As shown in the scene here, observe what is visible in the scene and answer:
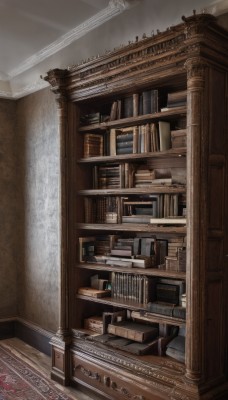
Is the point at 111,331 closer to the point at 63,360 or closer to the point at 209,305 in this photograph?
the point at 63,360

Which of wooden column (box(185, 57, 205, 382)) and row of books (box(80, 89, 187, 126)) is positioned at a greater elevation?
row of books (box(80, 89, 187, 126))

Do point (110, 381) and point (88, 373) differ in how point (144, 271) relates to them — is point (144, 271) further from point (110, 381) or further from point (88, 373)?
point (88, 373)

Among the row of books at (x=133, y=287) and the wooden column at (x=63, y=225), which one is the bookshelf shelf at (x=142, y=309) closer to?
the row of books at (x=133, y=287)

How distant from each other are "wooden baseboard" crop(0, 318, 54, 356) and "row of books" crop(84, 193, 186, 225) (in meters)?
1.59

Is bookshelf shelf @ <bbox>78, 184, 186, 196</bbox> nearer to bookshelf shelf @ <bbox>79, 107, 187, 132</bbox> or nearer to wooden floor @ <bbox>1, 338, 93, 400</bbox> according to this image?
bookshelf shelf @ <bbox>79, 107, 187, 132</bbox>

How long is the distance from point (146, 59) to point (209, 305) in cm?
176

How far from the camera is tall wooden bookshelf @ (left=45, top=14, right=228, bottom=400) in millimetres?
2672

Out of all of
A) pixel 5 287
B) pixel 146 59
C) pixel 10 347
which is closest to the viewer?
pixel 146 59

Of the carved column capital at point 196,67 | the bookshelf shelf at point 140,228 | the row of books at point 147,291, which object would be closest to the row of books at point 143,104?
the carved column capital at point 196,67

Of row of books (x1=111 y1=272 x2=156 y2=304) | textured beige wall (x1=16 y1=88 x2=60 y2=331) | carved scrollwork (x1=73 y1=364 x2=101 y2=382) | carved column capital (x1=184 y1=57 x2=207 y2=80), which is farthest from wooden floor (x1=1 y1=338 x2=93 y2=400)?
carved column capital (x1=184 y1=57 x2=207 y2=80)

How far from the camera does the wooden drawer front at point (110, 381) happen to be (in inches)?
117

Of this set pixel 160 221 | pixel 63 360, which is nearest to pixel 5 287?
pixel 63 360

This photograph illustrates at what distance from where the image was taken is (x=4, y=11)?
3605 mm

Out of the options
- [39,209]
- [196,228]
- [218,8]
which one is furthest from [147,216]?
[39,209]
